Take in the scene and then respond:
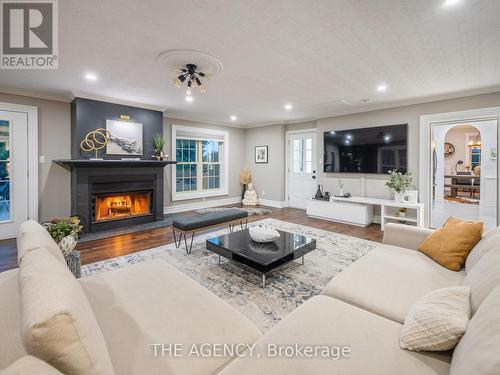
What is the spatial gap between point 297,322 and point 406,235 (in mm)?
1719

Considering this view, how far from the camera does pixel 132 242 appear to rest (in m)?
3.82

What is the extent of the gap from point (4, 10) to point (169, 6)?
1.38 metres

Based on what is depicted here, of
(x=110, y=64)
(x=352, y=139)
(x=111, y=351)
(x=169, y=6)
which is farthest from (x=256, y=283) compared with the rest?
(x=352, y=139)

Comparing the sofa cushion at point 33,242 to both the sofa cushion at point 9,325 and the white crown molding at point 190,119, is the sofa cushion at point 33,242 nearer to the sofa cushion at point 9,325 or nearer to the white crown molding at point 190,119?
the sofa cushion at point 9,325

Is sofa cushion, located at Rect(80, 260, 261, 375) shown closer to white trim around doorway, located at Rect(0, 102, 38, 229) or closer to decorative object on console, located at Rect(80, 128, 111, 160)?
decorative object on console, located at Rect(80, 128, 111, 160)

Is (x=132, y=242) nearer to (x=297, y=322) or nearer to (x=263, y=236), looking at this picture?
(x=263, y=236)

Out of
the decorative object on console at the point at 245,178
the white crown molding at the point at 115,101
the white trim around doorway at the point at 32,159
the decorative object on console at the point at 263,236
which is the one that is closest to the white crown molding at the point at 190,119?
the white crown molding at the point at 115,101

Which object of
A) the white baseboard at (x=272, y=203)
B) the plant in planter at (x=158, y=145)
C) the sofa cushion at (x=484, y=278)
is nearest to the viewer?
the sofa cushion at (x=484, y=278)

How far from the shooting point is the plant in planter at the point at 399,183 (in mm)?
4543

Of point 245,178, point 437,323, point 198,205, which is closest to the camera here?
point 437,323

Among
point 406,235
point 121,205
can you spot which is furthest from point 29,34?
point 406,235

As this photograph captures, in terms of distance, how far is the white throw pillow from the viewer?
979 millimetres

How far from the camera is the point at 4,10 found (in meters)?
2.01

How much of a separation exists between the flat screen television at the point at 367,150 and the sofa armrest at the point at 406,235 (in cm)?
287
